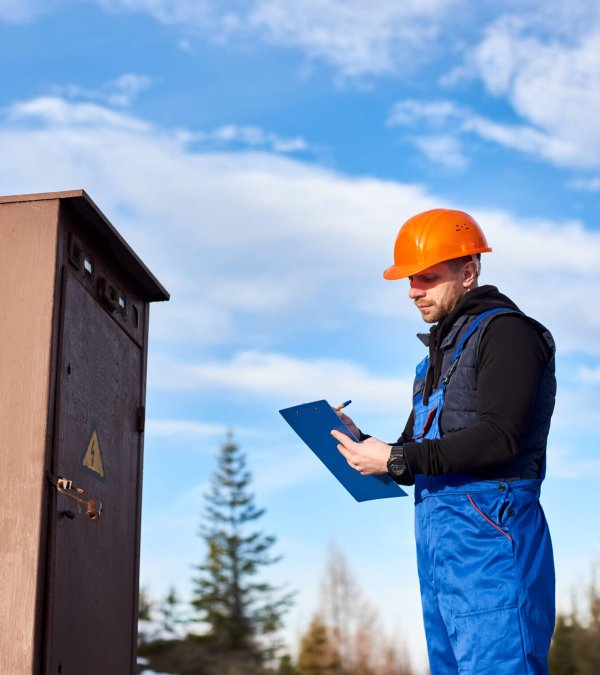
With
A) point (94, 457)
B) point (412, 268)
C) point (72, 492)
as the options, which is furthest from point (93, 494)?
point (412, 268)

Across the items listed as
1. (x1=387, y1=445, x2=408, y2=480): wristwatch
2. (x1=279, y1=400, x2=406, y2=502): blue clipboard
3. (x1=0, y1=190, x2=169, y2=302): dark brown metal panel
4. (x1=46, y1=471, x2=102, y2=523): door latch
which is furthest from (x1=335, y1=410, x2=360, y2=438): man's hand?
(x1=0, y1=190, x2=169, y2=302): dark brown metal panel

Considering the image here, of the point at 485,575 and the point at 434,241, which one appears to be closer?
the point at 485,575

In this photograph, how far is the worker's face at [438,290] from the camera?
3.10 metres

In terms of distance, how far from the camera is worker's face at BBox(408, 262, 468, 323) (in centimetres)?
310

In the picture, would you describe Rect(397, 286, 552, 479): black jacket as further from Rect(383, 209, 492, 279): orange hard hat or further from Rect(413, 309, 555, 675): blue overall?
Rect(383, 209, 492, 279): orange hard hat

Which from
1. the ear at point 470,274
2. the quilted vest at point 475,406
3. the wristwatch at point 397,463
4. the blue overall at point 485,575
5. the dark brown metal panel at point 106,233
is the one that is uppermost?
the dark brown metal panel at point 106,233

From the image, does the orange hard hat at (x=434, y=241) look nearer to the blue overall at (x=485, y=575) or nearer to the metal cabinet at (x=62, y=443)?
the blue overall at (x=485, y=575)

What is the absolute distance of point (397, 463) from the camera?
111 inches

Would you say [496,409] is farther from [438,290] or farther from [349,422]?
[349,422]

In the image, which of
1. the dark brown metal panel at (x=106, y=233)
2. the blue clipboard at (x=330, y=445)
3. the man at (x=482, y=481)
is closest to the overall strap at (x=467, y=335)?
the man at (x=482, y=481)

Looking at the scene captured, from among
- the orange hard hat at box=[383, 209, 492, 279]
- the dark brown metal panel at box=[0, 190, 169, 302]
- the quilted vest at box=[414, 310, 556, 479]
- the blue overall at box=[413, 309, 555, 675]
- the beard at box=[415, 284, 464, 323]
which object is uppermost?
the dark brown metal panel at box=[0, 190, 169, 302]

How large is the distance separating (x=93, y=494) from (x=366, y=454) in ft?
4.35

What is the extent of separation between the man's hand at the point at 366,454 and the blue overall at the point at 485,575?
16cm

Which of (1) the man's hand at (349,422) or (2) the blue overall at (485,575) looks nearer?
(2) the blue overall at (485,575)
